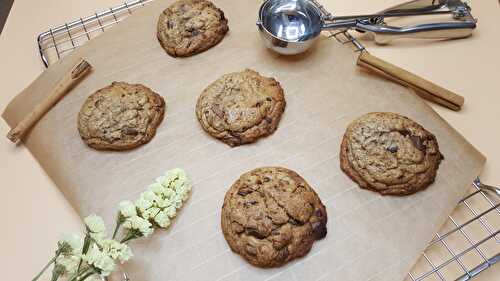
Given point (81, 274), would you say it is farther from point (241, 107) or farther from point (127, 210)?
point (241, 107)

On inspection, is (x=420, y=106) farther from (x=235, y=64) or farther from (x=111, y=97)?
(x=111, y=97)

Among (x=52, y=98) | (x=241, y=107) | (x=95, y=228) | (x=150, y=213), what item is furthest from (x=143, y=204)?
(x=52, y=98)

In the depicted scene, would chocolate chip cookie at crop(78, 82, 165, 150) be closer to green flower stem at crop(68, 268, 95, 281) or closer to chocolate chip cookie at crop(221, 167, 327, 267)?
chocolate chip cookie at crop(221, 167, 327, 267)

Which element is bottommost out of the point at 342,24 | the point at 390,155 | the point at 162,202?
the point at 390,155

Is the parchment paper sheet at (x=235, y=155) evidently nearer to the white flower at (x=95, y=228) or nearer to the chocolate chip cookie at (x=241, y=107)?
the chocolate chip cookie at (x=241, y=107)

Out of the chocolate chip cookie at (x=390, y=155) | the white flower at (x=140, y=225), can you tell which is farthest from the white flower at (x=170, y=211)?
the chocolate chip cookie at (x=390, y=155)

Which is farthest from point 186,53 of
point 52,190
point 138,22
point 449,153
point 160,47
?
point 449,153

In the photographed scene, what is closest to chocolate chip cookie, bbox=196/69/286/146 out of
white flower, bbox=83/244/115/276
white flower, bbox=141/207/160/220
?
white flower, bbox=141/207/160/220
